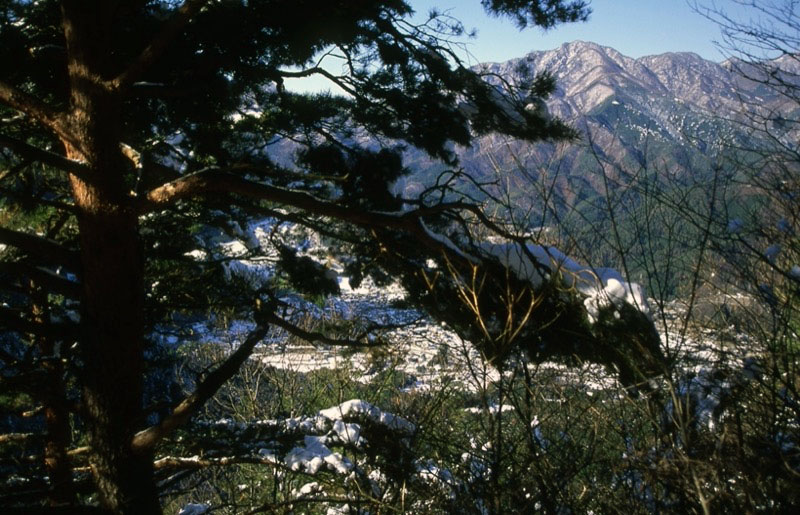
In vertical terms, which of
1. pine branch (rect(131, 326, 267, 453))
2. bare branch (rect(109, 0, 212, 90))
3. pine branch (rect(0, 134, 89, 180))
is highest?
bare branch (rect(109, 0, 212, 90))

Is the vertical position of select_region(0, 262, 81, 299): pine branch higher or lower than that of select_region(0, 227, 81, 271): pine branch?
lower

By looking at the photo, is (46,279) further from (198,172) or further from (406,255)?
(406,255)

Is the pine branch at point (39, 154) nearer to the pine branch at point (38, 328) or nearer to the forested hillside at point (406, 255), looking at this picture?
the forested hillside at point (406, 255)

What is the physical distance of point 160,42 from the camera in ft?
9.72

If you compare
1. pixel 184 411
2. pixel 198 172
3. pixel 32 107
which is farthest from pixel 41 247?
pixel 184 411

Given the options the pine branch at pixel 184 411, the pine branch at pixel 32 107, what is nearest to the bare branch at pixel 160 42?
the pine branch at pixel 32 107

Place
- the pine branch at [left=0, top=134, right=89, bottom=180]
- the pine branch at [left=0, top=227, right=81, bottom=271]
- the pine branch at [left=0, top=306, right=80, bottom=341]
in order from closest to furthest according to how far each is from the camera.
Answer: the pine branch at [left=0, top=134, right=89, bottom=180] < the pine branch at [left=0, top=227, right=81, bottom=271] < the pine branch at [left=0, top=306, right=80, bottom=341]

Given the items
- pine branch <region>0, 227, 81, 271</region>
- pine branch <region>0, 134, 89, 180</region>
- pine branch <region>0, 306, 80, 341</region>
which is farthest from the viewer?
pine branch <region>0, 306, 80, 341</region>

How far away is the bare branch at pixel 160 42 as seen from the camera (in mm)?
2936

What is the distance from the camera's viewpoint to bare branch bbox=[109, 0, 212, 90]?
116 inches

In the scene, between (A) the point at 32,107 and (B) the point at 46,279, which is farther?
(B) the point at 46,279

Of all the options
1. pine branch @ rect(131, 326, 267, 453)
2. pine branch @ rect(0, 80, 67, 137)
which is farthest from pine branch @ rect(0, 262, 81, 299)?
pine branch @ rect(131, 326, 267, 453)

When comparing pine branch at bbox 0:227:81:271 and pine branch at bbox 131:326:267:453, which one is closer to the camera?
pine branch at bbox 0:227:81:271

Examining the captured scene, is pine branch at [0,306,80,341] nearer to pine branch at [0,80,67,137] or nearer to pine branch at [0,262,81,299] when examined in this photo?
pine branch at [0,262,81,299]
